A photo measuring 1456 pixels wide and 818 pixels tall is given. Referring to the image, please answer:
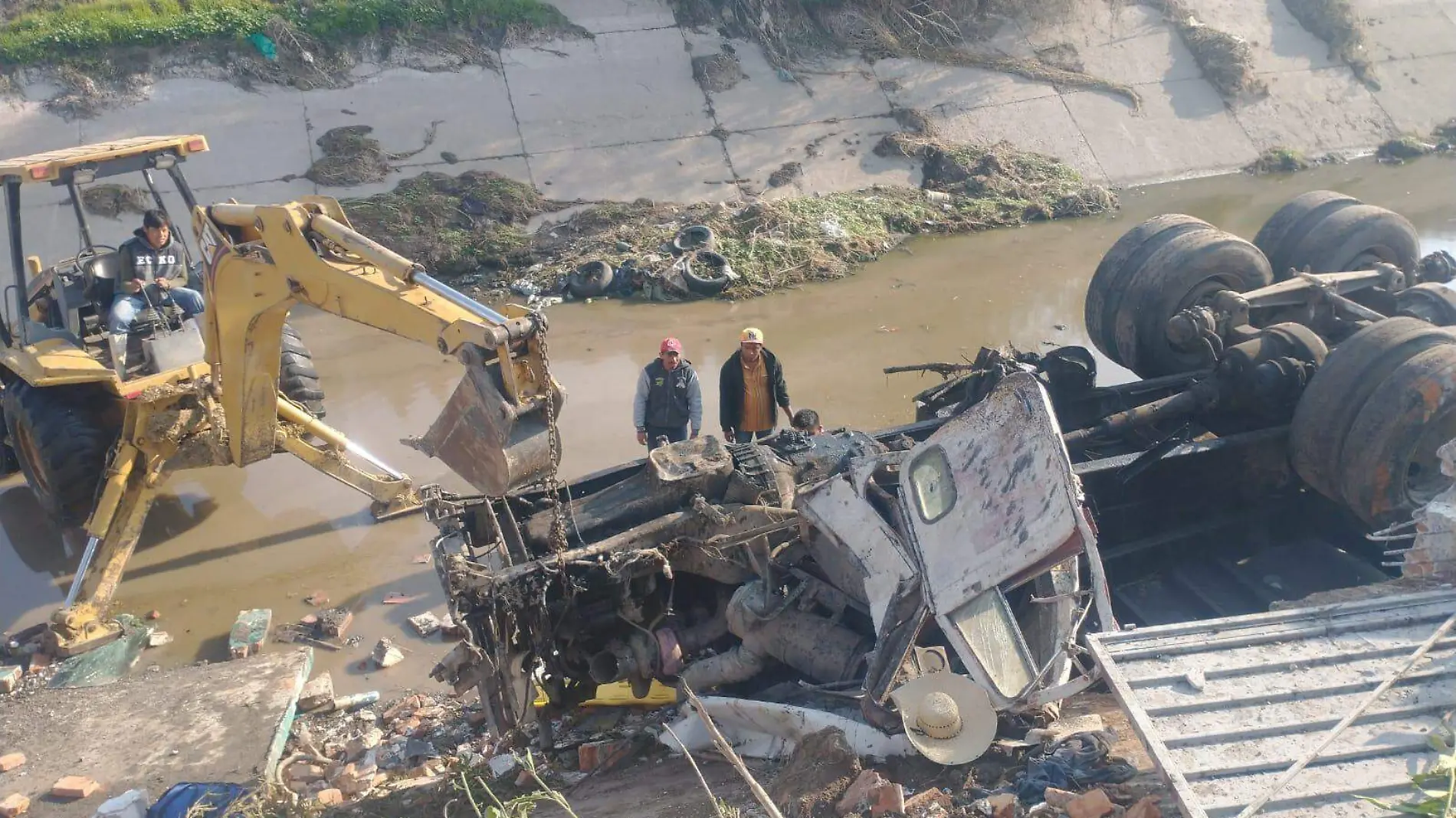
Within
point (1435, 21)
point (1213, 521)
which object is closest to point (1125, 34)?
point (1435, 21)

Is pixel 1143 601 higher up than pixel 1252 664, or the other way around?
pixel 1252 664

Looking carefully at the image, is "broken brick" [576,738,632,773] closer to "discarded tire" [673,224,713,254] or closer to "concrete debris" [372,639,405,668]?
"concrete debris" [372,639,405,668]

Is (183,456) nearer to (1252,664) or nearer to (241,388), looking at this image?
(241,388)

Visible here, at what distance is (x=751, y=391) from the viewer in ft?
26.5

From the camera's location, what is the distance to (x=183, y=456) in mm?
8180

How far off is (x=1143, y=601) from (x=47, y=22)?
1509 cm

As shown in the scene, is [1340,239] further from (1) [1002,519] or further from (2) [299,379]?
(2) [299,379]

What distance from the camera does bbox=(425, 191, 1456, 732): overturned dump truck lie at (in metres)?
4.89

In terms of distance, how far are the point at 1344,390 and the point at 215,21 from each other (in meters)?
14.5

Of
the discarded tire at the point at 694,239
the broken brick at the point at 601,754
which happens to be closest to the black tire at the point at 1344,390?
the broken brick at the point at 601,754

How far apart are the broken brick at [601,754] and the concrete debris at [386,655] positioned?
1758 mm

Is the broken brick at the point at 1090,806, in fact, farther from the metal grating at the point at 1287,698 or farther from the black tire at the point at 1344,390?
the black tire at the point at 1344,390

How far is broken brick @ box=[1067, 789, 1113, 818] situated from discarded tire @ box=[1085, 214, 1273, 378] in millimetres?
4702

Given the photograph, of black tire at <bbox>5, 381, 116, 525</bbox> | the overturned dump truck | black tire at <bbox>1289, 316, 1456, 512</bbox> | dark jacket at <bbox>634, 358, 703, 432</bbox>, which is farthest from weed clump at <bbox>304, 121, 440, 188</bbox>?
black tire at <bbox>1289, 316, 1456, 512</bbox>
